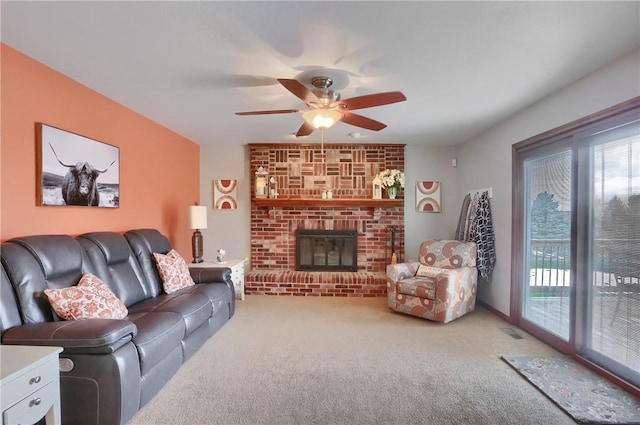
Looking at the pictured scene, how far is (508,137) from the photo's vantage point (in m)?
3.53

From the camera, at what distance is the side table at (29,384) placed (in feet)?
4.21

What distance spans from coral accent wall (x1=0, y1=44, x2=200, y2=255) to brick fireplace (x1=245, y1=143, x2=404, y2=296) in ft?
4.18

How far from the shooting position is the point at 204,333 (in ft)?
9.34

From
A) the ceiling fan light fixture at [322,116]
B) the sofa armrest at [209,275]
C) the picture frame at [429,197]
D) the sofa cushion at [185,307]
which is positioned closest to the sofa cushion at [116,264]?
the sofa cushion at [185,307]

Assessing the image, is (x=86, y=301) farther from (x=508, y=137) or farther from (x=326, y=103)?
(x=508, y=137)

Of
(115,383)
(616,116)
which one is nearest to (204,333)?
(115,383)

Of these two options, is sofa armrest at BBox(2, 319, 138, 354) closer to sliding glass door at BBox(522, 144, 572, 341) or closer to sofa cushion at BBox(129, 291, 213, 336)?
→ sofa cushion at BBox(129, 291, 213, 336)

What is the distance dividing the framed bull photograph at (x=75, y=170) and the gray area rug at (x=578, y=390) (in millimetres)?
3898

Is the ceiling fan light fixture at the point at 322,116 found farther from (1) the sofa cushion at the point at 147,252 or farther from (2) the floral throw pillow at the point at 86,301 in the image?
(1) the sofa cushion at the point at 147,252

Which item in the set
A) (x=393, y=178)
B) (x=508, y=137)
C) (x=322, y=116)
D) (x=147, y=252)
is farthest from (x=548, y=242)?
(x=147, y=252)

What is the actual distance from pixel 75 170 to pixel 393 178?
3.96 metres

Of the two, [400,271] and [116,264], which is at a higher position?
[116,264]

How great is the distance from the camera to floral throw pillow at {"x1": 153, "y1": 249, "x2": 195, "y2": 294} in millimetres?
3084

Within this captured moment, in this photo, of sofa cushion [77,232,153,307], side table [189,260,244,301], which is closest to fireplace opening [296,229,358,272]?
side table [189,260,244,301]
